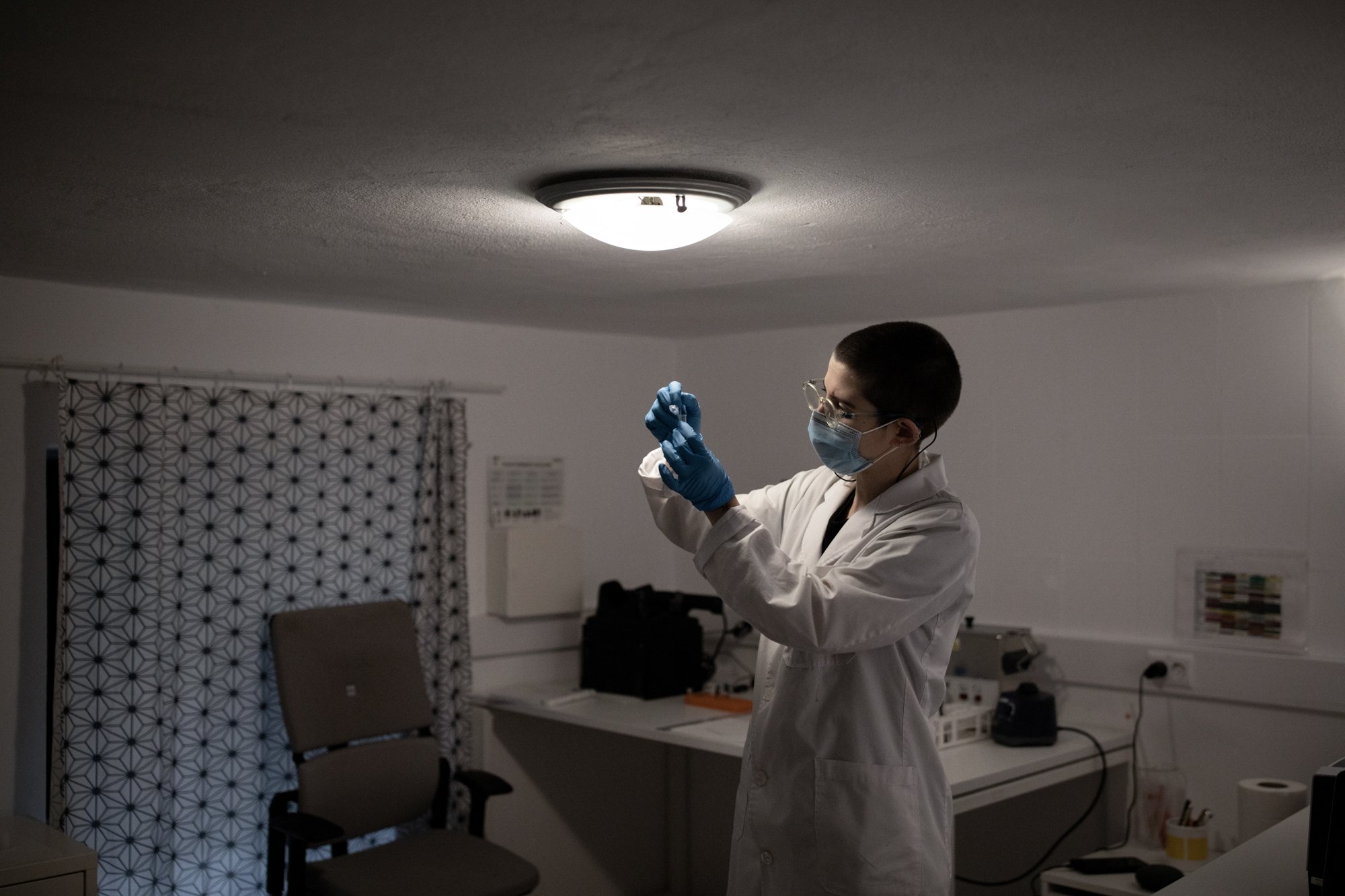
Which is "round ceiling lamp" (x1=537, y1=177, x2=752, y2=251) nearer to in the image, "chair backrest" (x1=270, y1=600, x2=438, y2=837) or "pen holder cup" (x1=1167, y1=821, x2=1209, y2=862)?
"chair backrest" (x1=270, y1=600, x2=438, y2=837)

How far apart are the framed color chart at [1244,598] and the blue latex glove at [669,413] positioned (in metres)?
1.76

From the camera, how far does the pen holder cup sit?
2709 mm

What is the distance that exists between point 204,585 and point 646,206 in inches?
68.8

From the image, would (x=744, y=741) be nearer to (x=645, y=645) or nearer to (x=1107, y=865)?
(x=645, y=645)

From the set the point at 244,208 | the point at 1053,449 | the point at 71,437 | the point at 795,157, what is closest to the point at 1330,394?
the point at 1053,449

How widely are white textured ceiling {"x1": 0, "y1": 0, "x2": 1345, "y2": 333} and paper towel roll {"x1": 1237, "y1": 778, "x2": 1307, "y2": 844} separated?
1153 mm

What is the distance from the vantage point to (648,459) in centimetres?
185

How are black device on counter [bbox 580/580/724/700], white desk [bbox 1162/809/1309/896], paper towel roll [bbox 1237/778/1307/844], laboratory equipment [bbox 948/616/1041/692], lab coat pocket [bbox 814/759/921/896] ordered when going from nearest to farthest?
lab coat pocket [bbox 814/759/921/896]
white desk [bbox 1162/809/1309/896]
paper towel roll [bbox 1237/778/1307/844]
laboratory equipment [bbox 948/616/1041/692]
black device on counter [bbox 580/580/724/700]

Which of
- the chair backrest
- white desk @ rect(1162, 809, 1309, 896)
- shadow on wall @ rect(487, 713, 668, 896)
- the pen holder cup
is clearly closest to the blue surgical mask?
white desk @ rect(1162, 809, 1309, 896)

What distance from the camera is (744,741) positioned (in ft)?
9.07

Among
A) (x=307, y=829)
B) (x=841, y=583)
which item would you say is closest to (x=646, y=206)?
(x=841, y=583)

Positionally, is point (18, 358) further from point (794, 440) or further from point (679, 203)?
point (794, 440)

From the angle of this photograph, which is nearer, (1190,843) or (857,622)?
(857,622)

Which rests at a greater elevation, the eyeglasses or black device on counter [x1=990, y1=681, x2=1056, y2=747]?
the eyeglasses
